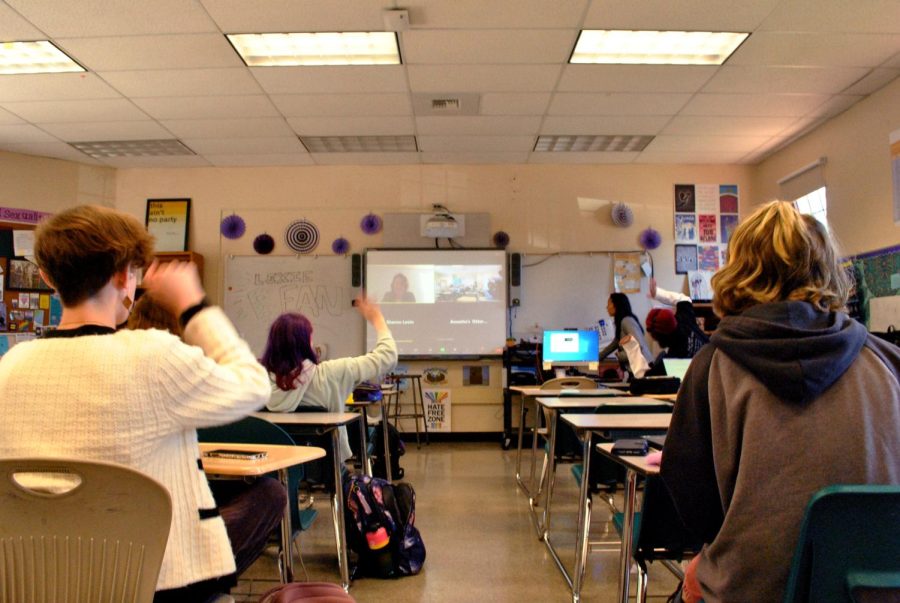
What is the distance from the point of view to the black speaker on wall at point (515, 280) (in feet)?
21.4

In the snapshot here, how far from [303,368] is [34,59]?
3.10m

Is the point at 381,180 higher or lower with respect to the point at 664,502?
higher

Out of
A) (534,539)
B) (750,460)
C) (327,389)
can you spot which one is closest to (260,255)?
(327,389)

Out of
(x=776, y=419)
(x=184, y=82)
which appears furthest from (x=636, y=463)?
(x=184, y=82)

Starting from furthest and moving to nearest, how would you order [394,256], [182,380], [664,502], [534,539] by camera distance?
[394,256] < [534,539] < [664,502] < [182,380]

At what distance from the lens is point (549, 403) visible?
3234 millimetres

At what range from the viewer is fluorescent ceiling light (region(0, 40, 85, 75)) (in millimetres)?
3979

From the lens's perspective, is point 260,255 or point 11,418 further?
point 260,255

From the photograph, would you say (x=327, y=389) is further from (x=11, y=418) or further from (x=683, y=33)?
(x=683, y=33)

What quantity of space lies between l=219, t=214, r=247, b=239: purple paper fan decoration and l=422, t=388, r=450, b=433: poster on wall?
2.57 m

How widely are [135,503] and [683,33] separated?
4.04m

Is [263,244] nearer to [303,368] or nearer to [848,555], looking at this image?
[303,368]

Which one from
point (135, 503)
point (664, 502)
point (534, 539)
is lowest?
point (534, 539)

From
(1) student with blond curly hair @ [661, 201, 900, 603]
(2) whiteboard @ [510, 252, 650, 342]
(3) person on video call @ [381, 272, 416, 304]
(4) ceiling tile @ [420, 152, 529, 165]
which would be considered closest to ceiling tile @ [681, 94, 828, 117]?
(4) ceiling tile @ [420, 152, 529, 165]
